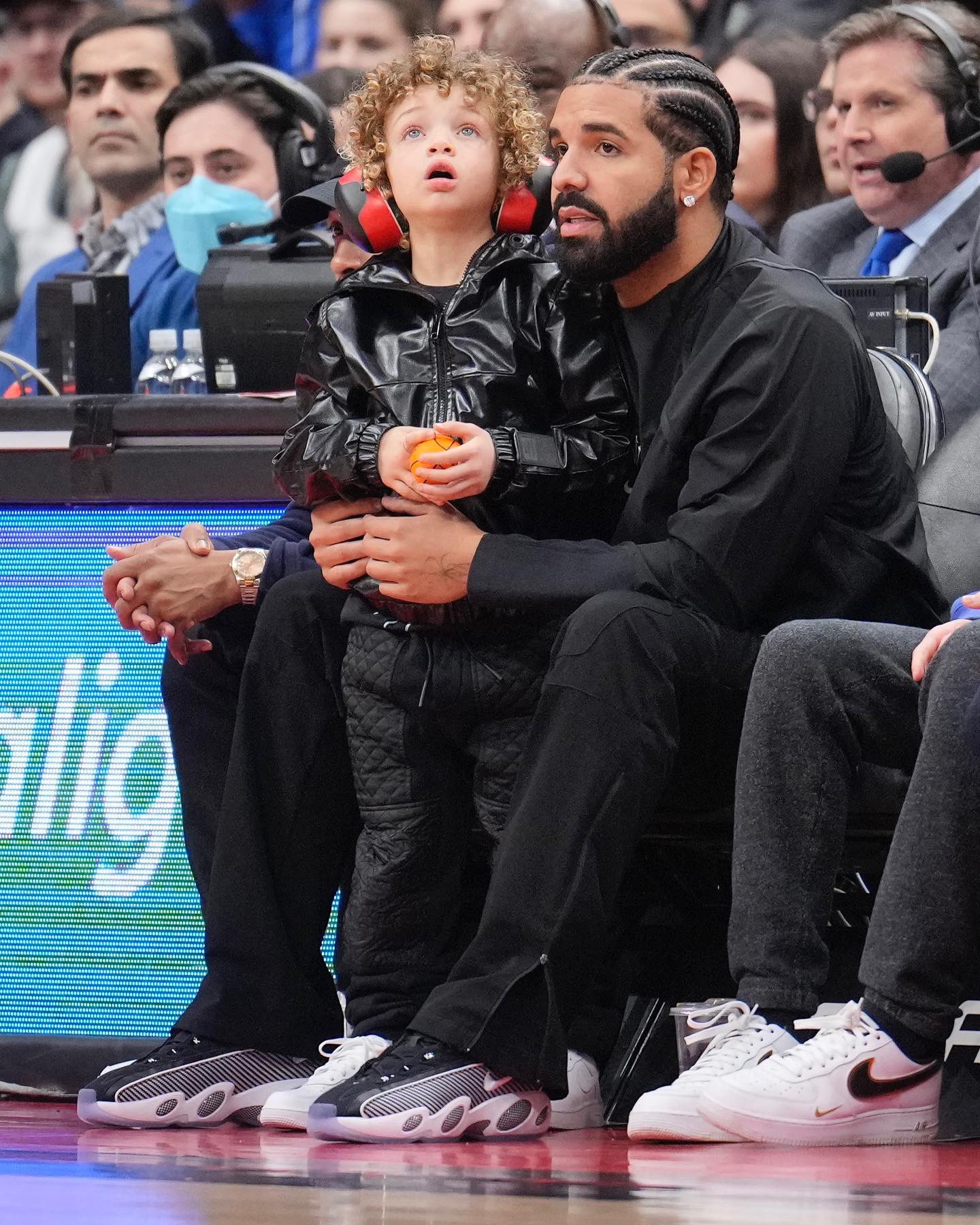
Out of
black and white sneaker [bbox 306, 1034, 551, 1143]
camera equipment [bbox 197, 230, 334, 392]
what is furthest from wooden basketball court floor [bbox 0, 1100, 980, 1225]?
camera equipment [bbox 197, 230, 334, 392]

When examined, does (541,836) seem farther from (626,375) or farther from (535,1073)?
(626,375)

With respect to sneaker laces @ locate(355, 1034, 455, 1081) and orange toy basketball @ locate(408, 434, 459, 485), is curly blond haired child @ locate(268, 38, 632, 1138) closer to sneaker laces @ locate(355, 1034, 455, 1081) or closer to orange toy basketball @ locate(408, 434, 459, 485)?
orange toy basketball @ locate(408, 434, 459, 485)

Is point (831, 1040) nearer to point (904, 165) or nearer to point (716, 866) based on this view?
point (716, 866)

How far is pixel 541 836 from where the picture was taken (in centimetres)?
202

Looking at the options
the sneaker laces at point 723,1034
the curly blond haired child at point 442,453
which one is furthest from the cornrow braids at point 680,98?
the sneaker laces at point 723,1034

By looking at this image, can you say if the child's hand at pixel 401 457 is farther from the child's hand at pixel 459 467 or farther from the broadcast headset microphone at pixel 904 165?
the broadcast headset microphone at pixel 904 165

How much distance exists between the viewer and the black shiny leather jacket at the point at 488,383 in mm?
2326

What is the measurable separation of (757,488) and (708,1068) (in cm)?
66

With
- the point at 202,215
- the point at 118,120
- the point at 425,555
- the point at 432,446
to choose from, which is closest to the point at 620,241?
the point at 432,446

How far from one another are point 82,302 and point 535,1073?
1859 mm

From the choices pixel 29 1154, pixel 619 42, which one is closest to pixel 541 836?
pixel 29 1154

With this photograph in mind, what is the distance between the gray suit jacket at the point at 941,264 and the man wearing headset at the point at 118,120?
66.9 inches

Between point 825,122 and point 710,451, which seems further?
point 825,122

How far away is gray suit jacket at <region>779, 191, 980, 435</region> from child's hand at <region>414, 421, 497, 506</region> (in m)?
0.73
